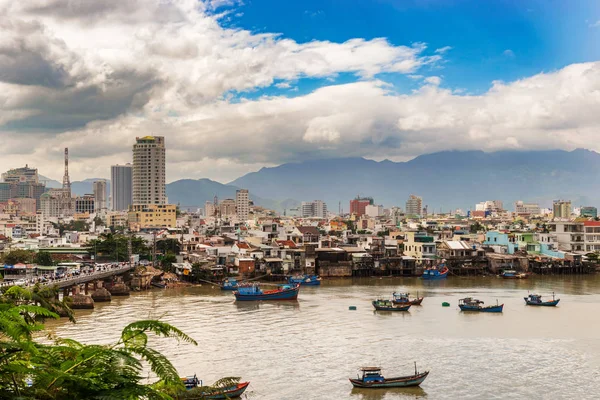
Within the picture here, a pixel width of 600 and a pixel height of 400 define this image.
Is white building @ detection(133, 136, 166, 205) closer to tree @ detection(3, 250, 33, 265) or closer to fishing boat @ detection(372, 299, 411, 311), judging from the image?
tree @ detection(3, 250, 33, 265)

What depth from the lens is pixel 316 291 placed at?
33.2 metres

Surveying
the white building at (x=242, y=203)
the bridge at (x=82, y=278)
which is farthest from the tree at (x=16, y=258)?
the white building at (x=242, y=203)

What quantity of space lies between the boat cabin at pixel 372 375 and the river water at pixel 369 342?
287mm

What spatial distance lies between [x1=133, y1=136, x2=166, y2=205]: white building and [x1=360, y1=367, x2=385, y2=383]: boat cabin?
82581 millimetres

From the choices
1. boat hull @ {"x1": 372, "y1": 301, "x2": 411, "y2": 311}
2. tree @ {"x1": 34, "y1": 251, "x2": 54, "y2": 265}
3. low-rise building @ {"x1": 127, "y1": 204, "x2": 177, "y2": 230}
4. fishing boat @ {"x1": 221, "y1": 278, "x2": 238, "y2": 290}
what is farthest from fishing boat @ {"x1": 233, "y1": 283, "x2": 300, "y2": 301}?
low-rise building @ {"x1": 127, "y1": 204, "x2": 177, "y2": 230}

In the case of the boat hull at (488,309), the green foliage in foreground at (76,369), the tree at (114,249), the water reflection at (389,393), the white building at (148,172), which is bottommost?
the water reflection at (389,393)

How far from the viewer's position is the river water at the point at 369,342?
1493 centimetres

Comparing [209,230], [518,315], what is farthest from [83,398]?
[209,230]

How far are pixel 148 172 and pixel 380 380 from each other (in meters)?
83.9

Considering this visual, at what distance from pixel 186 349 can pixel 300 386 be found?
4.69 metres

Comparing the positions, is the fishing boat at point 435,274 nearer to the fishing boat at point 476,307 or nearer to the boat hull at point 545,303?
the boat hull at point 545,303

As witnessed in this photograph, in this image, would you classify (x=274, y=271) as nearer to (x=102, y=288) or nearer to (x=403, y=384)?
(x=102, y=288)

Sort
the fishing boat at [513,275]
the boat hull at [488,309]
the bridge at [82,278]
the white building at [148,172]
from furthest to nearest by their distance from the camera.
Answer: the white building at [148,172]
the fishing boat at [513,275]
the bridge at [82,278]
the boat hull at [488,309]

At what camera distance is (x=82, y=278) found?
30156mm
